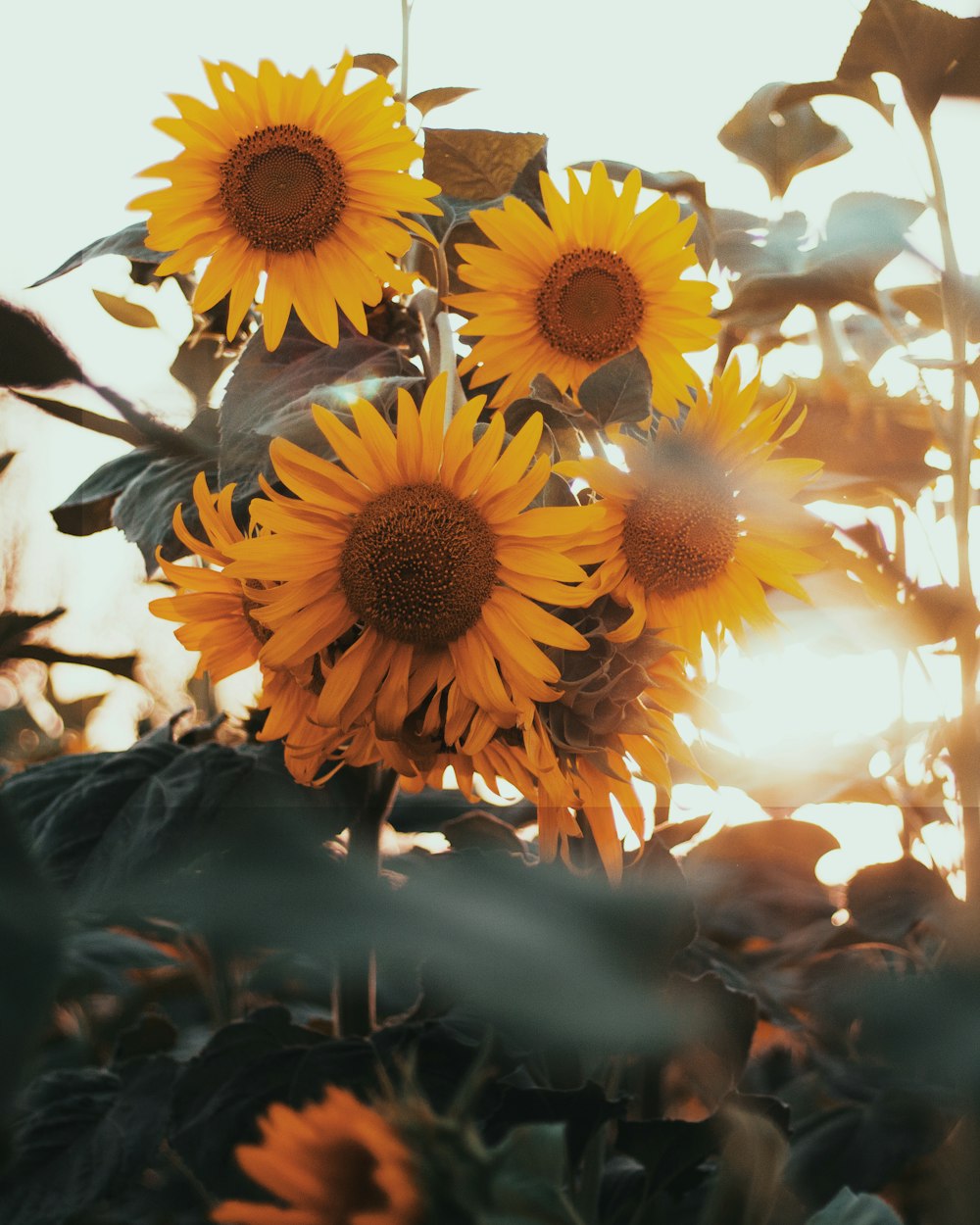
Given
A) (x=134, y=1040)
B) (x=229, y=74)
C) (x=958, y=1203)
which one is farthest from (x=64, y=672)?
→ (x=958, y=1203)

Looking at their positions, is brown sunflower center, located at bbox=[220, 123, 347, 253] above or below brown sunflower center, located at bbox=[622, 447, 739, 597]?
above

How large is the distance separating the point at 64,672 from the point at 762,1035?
0.34 metres

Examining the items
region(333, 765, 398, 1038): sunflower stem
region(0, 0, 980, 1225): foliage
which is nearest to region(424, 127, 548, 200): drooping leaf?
region(0, 0, 980, 1225): foliage

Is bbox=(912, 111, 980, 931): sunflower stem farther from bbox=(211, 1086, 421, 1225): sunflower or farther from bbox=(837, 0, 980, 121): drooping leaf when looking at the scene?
bbox=(211, 1086, 421, 1225): sunflower

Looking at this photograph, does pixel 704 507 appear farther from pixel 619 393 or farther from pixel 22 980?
pixel 22 980

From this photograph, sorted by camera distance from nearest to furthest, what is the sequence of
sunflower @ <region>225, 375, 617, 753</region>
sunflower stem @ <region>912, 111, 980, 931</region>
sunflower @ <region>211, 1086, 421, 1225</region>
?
sunflower @ <region>211, 1086, 421, 1225</region> → sunflower @ <region>225, 375, 617, 753</region> → sunflower stem @ <region>912, 111, 980, 931</region>

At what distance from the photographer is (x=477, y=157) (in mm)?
417

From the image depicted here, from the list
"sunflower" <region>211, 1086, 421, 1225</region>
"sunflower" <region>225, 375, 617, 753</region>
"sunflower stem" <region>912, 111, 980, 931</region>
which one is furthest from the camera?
"sunflower stem" <region>912, 111, 980, 931</region>

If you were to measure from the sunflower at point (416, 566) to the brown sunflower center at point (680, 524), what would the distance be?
3 centimetres

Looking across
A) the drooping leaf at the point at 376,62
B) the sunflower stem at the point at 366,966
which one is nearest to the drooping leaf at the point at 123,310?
the drooping leaf at the point at 376,62

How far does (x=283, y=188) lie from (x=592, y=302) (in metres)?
0.10

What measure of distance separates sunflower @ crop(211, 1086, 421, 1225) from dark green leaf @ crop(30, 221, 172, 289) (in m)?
0.30

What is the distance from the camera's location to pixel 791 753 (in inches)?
18.2

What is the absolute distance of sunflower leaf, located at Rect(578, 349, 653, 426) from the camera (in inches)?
11.9
